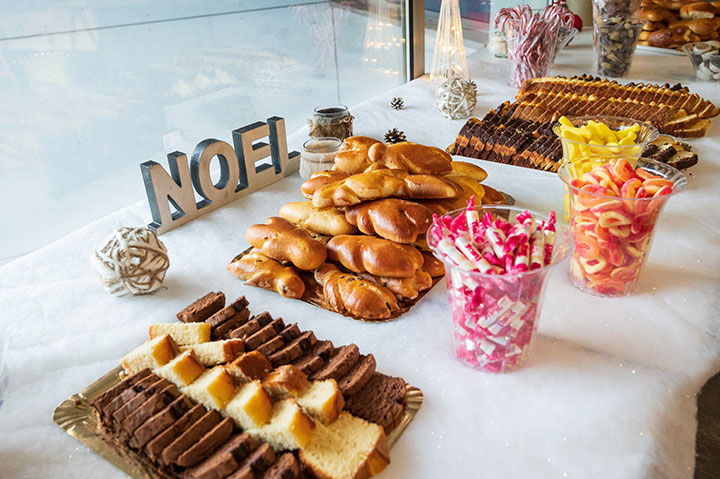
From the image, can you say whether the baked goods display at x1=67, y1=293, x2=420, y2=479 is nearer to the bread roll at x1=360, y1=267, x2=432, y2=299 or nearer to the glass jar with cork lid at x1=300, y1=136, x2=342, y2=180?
the bread roll at x1=360, y1=267, x2=432, y2=299

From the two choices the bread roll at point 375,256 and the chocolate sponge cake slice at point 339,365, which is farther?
the bread roll at point 375,256

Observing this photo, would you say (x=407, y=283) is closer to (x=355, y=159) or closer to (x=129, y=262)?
(x=355, y=159)

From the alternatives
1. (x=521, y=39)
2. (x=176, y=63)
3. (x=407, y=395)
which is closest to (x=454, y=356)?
(x=407, y=395)

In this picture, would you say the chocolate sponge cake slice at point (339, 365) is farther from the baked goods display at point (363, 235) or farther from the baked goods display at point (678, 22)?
the baked goods display at point (678, 22)

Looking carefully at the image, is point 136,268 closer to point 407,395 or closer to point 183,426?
point 183,426

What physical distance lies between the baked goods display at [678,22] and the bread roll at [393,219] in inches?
107

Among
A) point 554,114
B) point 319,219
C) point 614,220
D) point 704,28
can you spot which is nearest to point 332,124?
point 319,219

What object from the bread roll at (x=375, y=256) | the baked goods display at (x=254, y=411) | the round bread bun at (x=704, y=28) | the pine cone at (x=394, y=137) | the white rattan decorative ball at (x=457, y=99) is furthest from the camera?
the round bread bun at (x=704, y=28)

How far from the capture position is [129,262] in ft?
3.90

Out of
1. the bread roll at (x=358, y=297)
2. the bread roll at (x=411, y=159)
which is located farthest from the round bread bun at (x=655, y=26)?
the bread roll at (x=358, y=297)

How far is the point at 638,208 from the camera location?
1021 mm

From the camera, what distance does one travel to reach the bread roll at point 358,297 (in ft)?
3.63

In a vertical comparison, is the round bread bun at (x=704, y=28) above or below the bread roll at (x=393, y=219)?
above

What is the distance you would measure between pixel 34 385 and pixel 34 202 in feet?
3.84
